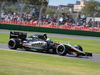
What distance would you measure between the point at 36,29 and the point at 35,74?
23.3 m

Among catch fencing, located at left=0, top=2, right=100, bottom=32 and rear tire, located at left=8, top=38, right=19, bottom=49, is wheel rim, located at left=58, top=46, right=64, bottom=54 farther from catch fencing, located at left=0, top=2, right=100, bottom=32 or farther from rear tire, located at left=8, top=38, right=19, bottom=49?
catch fencing, located at left=0, top=2, right=100, bottom=32

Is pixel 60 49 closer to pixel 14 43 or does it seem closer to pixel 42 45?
pixel 42 45

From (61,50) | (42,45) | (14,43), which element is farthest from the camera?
(14,43)

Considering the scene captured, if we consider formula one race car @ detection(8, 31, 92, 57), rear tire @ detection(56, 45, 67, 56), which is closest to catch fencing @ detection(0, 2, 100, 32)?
formula one race car @ detection(8, 31, 92, 57)

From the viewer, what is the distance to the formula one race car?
11.0m

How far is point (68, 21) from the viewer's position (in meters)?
28.8

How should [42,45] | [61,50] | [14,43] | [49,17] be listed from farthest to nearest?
[49,17] → [14,43] → [42,45] → [61,50]

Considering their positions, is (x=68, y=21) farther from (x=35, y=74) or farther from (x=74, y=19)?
(x=35, y=74)

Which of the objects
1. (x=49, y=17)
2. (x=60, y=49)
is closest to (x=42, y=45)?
(x=60, y=49)

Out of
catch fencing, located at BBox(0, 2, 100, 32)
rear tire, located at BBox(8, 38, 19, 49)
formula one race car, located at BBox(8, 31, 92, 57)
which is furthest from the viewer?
catch fencing, located at BBox(0, 2, 100, 32)

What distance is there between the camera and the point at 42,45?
11.7 meters

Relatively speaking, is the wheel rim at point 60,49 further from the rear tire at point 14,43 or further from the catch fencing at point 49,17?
the catch fencing at point 49,17

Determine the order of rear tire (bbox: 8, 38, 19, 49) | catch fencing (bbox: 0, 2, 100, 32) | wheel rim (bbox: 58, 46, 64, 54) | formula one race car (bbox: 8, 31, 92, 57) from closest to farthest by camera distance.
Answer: formula one race car (bbox: 8, 31, 92, 57) → wheel rim (bbox: 58, 46, 64, 54) → rear tire (bbox: 8, 38, 19, 49) → catch fencing (bbox: 0, 2, 100, 32)

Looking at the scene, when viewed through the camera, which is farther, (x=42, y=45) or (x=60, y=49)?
(x=42, y=45)
